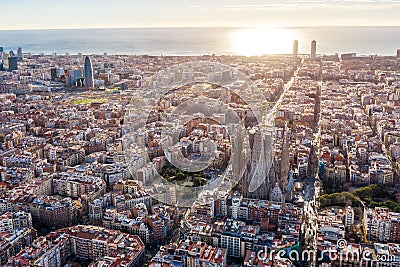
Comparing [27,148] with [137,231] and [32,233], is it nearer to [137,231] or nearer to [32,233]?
[32,233]

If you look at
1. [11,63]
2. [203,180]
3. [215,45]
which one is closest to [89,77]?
[11,63]

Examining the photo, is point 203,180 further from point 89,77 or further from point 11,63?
point 11,63

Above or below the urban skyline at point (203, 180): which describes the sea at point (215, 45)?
above

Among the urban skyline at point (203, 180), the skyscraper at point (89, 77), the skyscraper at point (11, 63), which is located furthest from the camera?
the skyscraper at point (11, 63)


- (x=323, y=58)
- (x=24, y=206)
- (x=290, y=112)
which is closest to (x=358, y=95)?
(x=290, y=112)

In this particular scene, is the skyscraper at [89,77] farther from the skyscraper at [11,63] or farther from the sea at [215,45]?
the sea at [215,45]

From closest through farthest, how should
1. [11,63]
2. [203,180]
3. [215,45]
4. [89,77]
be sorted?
[203,180], [89,77], [11,63], [215,45]

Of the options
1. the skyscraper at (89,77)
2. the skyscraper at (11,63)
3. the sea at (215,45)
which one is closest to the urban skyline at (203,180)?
the skyscraper at (89,77)

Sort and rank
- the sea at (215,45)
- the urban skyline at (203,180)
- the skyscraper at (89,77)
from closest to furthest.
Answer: the urban skyline at (203,180)
the skyscraper at (89,77)
the sea at (215,45)

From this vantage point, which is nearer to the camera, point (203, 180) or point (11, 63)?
point (203, 180)

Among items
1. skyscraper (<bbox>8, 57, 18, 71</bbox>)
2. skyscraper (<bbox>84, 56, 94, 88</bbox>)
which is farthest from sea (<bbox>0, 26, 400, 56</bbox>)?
skyscraper (<bbox>84, 56, 94, 88</bbox>)

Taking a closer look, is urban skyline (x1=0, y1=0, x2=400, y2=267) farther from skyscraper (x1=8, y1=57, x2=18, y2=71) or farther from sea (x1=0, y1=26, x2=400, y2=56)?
sea (x1=0, y1=26, x2=400, y2=56)
